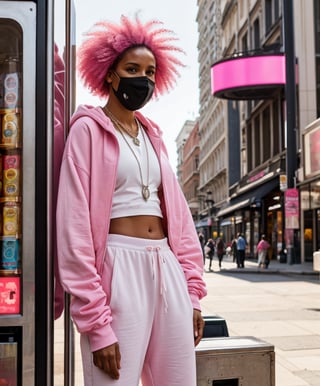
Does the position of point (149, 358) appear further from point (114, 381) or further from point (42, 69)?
point (42, 69)

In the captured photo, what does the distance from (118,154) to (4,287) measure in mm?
703

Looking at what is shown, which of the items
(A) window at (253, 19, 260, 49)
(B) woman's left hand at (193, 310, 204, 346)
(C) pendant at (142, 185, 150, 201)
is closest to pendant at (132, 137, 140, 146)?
(C) pendant at (142, 185, 150, 201)

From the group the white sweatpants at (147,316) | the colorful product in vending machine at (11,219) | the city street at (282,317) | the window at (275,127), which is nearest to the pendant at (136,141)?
the white sweatpants at (147,316)

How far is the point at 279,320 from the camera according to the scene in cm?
784

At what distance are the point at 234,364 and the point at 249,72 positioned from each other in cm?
2499

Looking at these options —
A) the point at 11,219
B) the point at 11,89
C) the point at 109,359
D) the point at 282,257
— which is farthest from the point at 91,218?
the point at 282,257

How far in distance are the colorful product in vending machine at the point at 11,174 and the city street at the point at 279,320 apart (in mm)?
587

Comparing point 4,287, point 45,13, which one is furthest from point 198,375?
point 45,13

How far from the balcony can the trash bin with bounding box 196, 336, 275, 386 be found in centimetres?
2337

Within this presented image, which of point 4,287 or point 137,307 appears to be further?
point 4,287

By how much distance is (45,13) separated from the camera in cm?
221

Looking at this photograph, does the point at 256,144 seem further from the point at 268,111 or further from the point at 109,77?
the point at 109,77

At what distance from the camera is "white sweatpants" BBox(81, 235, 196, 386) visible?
6.51 ft

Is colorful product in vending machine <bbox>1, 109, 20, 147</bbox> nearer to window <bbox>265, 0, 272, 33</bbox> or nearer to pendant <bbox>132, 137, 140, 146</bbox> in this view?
pendant <bbox>132, 137, 140, 146</bbox>
